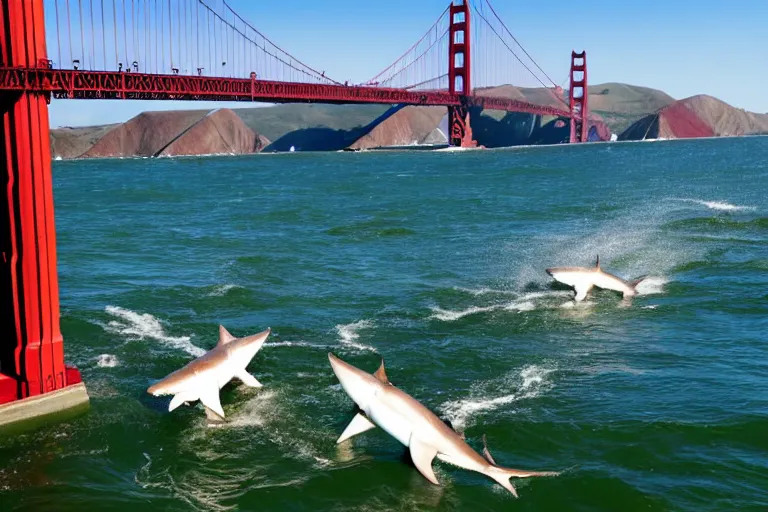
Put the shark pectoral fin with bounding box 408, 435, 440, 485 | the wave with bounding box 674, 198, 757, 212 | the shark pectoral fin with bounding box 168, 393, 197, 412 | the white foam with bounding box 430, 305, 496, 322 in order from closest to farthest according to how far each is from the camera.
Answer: the shark pectoral fin with bounding box 408, 435, 440, 485 < the shark pectoral fin with bounding box 168, 393, 197, 412 < the white foam with bounding box 430, 305, 496, 322 < the wave with bounding box 674, 198, 757, 212

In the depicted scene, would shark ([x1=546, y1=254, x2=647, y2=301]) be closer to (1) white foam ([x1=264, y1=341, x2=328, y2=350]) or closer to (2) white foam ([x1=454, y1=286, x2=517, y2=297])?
(2) white foam ([x1=454, y1=286, x2=517, y2=297])

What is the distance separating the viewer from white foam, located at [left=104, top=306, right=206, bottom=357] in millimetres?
13350

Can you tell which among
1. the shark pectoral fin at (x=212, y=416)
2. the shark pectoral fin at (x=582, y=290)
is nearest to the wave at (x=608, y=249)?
the shark pectoral fin at (x=582, y=290)

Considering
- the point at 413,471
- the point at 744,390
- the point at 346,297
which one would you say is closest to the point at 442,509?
the point at 413,471

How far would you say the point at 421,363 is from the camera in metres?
12.2

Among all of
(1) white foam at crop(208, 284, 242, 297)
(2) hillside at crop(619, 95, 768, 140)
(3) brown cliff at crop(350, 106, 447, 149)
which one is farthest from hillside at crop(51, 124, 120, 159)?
(1) white foam at crop(208, 284, 242, 297)

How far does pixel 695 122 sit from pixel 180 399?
Result: 160 m

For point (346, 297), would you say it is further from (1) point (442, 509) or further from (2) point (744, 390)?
(1) point (442, 509)

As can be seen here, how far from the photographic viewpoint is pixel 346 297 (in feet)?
55.8

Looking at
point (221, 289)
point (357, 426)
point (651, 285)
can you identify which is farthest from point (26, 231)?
point (651, 285)

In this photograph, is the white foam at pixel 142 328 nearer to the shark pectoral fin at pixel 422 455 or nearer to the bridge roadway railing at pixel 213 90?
the shark pectoral fin at pixel 422 455

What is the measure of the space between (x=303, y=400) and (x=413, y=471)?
246 centimetres

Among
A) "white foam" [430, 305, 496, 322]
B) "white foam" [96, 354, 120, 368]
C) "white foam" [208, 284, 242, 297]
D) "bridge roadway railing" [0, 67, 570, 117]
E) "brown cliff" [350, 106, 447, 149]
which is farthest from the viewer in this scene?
"brown cliff" [350, 106, 447, 149]

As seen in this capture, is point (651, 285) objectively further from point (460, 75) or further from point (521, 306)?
point (460, 75)
